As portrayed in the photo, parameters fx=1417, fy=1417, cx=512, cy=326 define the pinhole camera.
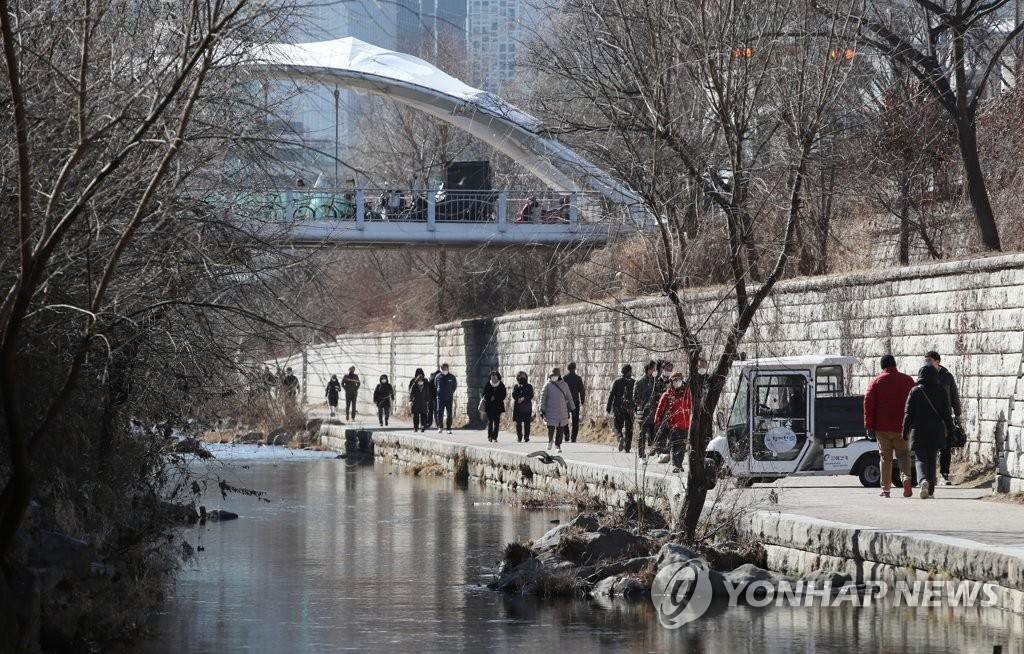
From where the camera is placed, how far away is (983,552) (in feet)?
35.0

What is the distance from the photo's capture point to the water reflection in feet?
34.9

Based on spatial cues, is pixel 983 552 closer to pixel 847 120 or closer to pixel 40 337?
pixel 40 337

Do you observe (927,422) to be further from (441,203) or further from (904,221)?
(441,203)

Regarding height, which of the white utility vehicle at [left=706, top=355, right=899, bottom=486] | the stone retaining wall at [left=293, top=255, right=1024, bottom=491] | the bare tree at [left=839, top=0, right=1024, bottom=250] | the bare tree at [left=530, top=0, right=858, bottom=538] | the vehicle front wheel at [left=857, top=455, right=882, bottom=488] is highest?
the bare tree at [left=839, top=0, right=1024, bottom=250]

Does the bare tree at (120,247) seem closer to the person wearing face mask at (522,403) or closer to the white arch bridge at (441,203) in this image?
the person wearing face mask at (522,403)

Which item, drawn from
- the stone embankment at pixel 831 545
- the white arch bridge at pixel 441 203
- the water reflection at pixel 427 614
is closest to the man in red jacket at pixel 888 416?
the stone embankment at pixel 831 545

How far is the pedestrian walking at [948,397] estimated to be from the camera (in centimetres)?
1604

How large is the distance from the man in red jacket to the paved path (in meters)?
0.37

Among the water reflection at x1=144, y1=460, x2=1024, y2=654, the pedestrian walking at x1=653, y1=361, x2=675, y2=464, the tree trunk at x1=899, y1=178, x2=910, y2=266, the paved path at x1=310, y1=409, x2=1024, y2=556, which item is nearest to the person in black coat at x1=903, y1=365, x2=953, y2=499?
the paved path at x1=310, y1=409, x2=1024, y2=556

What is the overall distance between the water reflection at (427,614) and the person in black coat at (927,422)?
3.82m

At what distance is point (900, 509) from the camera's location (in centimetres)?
1420

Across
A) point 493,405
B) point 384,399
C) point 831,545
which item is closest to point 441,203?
point 384,399

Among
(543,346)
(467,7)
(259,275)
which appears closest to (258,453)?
(543,346)

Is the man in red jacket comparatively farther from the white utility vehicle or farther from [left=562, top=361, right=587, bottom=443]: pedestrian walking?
[left=562, top=361, right=587, bottom=443]: pedestrian walking
